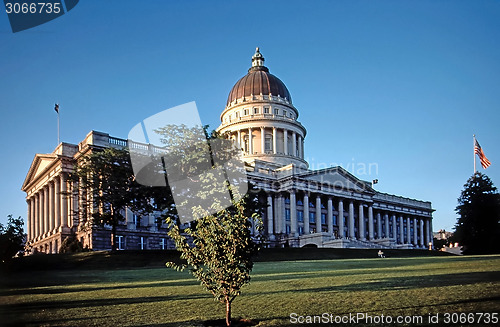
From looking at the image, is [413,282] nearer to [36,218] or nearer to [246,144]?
[36,218]

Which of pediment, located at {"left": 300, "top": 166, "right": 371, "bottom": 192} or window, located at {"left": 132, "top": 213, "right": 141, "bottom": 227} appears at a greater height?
pediment, located at {"left": 300, "top": 166, "right": 371, "bottom": 192}

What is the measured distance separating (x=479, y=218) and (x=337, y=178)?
32.3 metres

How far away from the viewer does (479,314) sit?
14180mm

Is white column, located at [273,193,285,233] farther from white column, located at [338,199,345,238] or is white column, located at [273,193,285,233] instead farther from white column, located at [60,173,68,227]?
white column, located at [60,173,68,227]

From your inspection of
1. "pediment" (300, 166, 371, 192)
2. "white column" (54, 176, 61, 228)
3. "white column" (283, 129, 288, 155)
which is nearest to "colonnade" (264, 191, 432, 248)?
"pediment" (300, 166, 371, 192)

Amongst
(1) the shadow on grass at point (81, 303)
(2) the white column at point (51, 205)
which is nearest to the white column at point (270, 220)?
(2) the white column at point (51, 205)

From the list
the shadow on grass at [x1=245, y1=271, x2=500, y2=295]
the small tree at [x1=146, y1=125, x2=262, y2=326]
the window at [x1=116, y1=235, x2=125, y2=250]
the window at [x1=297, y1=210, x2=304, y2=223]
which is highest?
the small tree at [x1=146, y1=125, x2=262, y2=326]

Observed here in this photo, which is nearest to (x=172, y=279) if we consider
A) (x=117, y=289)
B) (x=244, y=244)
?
(x=117, y=289)

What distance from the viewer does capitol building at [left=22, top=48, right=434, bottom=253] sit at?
62188mm

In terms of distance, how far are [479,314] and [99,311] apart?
42.2 feet

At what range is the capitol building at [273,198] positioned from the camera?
6219cm

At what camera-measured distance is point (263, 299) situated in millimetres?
18875

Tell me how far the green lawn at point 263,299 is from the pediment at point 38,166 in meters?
44.4

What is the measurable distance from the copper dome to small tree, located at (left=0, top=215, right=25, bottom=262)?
211ft
